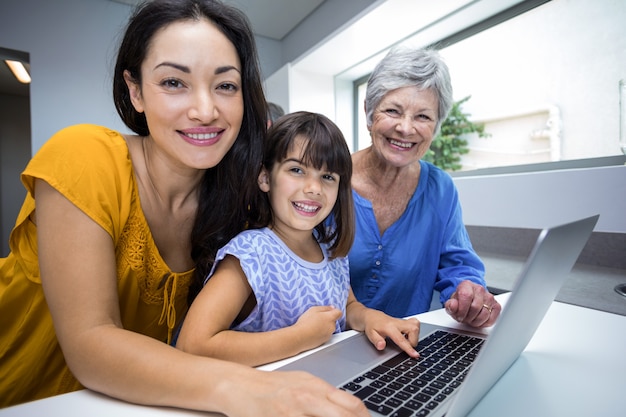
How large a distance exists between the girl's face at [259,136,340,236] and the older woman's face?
38 cm

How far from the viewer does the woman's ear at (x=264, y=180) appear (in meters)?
0.93

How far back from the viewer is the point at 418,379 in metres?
0.56

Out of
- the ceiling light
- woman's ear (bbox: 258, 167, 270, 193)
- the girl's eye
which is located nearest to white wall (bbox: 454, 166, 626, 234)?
woman's ear (bbox: 258, 167, 270, 193)

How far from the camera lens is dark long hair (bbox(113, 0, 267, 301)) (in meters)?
0.80

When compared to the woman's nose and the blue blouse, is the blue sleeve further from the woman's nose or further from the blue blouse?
the woman's nose

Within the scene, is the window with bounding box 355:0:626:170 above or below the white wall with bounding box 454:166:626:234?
above

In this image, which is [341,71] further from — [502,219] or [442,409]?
[442,409]

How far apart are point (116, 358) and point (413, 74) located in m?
1.03

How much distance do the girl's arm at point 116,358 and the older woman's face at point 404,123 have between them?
854 mm

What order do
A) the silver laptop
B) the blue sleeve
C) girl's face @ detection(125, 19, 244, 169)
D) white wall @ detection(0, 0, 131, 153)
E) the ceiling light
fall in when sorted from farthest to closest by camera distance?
the ceiling light → white wall @ detection(0, 0, 131, 153) → the blue sleeve → girl's face @ detection(125, 19, 244, 169) → the silver laptop

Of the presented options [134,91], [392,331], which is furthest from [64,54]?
[392,331]

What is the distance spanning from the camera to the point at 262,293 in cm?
78

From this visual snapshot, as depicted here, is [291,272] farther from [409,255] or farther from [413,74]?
[413,74]

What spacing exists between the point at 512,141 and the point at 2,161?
502 centimetres
